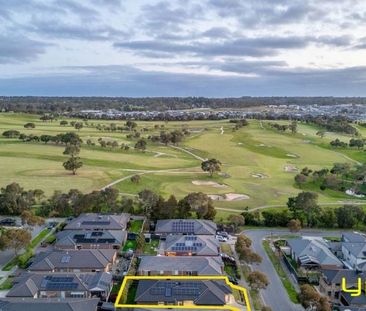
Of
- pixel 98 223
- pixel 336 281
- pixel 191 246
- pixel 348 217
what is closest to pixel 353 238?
pixel 348 217

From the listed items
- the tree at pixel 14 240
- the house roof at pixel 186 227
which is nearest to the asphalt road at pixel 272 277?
the house roof at pixel 186 227

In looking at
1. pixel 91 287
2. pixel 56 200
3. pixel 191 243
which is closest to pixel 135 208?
pixel 56 200

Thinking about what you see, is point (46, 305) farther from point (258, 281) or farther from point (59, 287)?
point (258, 281)

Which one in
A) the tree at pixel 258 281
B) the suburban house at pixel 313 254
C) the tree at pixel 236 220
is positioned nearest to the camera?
the tree at pixel 258 281

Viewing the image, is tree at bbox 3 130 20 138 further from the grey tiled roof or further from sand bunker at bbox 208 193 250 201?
the grey tiled roof

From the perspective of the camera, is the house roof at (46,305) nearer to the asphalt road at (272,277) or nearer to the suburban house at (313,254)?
the asphalt road at (272,277)

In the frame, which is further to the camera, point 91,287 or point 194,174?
point 194,174

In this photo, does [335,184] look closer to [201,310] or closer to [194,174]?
[194,174]
